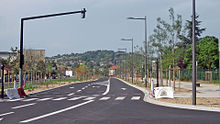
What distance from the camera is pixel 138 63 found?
65.7m

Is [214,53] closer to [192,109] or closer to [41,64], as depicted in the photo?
[41,64]

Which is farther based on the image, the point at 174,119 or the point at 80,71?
the point at 80,71

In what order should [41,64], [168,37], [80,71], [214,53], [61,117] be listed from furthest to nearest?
[80,71]
[214,53]
[41,64]
[168,37]
[61,117]

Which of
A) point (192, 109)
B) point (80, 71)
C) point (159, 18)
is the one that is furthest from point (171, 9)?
point (80, 71)

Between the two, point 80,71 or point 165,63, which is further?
point 80,71

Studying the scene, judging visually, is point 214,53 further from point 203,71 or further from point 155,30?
point 155,30

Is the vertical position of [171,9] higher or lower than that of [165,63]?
higher

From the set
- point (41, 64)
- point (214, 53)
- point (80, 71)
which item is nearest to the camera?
point (41, 64)

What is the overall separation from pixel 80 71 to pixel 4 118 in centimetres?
6700

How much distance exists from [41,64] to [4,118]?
39.8 meters

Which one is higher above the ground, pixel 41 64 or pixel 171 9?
pixel 171 9

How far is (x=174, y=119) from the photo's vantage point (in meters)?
11.2

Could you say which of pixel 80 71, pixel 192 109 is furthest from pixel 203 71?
pixel 192 109

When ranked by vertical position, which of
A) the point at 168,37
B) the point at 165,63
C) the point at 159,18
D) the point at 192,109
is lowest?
the point at 192,109
